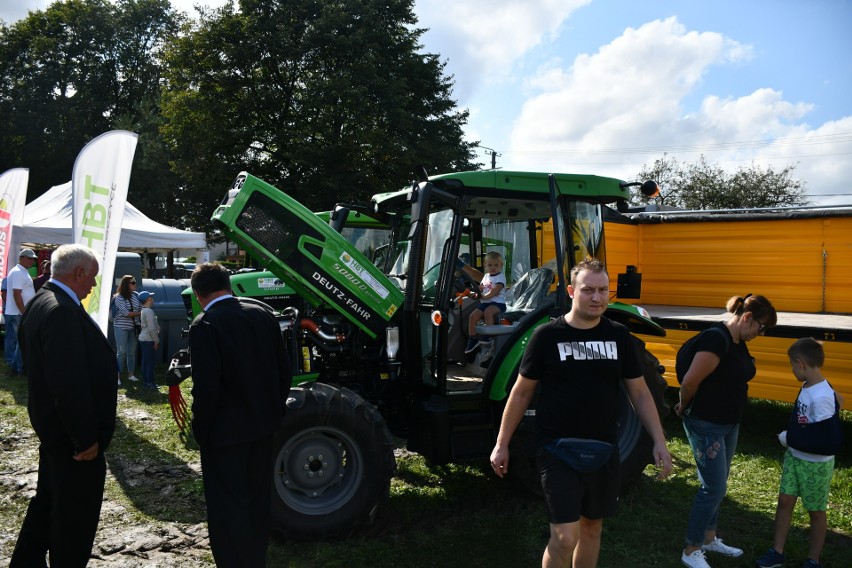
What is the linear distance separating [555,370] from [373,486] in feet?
5.68

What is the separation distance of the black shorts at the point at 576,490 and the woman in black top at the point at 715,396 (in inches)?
40.4

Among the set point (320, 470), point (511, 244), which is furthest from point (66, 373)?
point (511, 244)

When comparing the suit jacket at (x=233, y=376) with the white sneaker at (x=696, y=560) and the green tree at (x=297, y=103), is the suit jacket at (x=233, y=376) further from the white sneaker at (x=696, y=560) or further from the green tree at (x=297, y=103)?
the green tree at (x=297, y=103)

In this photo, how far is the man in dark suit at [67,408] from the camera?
2.93m

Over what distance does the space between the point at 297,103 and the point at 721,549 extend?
2003 cm

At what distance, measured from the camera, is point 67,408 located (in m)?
2.90

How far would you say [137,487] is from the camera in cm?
511

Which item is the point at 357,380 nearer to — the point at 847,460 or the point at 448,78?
the point at 847,460

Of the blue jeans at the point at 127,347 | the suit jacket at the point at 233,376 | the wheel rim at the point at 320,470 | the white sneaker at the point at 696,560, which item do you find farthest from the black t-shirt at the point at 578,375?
the blue jeans at the point at 127,347

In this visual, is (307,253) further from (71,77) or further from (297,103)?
(71,77)

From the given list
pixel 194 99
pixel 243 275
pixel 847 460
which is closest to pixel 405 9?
pixel 194 99

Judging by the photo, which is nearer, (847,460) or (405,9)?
(847,460)

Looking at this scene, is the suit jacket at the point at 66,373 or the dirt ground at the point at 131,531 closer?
the suit jacket at the point at 66,373

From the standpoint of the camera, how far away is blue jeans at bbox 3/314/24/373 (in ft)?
31.7
